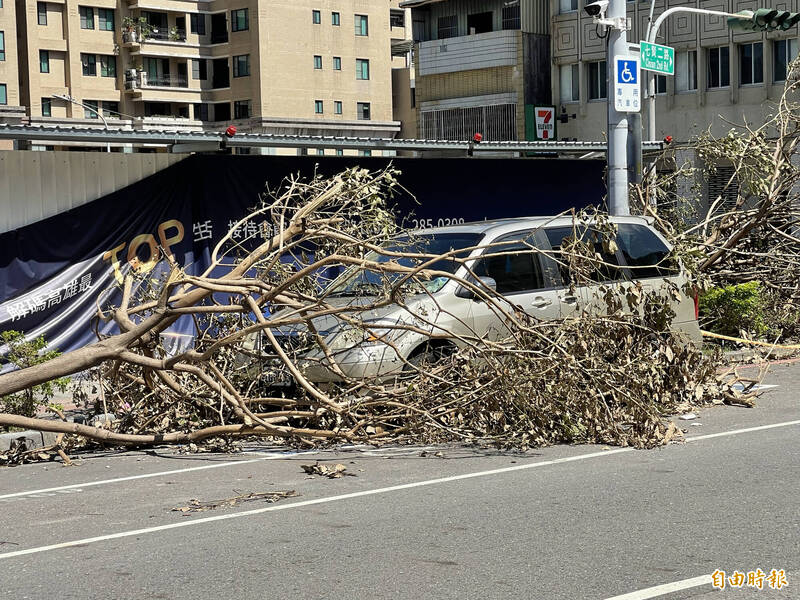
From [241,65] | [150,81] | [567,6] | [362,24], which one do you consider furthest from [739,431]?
[362,24]

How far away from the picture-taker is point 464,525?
22.5 feet

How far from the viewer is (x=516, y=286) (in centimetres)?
1156

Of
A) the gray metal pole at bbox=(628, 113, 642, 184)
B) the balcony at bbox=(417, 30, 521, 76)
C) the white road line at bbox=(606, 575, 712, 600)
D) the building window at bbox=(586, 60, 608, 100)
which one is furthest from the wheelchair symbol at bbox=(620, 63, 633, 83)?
the balcony at bbox=(417, 30, 521, 76)

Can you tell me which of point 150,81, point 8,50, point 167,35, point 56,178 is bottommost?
point 56,178

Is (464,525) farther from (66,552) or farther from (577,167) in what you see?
(577,167)

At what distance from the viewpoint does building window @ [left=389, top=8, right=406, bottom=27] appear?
261 ft

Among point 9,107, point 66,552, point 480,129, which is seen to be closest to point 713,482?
point 66,552

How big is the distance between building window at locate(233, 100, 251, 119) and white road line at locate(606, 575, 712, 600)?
219 feet

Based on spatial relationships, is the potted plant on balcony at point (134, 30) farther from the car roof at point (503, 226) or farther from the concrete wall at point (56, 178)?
the car roof at point (503, 226)

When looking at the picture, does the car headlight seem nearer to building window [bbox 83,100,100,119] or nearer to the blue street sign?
the blue street sign

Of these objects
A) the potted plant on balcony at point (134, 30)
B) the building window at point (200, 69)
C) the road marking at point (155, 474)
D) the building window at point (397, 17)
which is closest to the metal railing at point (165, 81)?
the building window at point (200, 69)

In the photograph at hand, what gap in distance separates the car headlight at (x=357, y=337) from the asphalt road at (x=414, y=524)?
3.52 ft

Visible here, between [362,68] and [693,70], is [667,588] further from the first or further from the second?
[362,68]

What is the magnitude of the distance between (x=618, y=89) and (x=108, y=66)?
58136 mm
